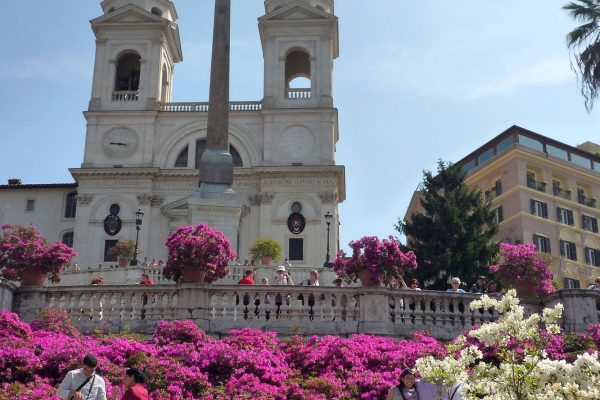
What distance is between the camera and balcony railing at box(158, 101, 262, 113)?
5984cm

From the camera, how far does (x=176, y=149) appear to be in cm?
5912

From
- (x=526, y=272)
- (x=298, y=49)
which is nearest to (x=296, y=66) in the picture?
(x=298, y=49)

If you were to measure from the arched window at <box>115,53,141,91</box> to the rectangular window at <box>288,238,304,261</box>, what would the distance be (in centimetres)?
1714

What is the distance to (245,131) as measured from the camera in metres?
59.2

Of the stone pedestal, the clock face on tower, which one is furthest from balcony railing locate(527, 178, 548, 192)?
the stone pedestal

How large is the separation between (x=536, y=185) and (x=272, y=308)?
4824 cm

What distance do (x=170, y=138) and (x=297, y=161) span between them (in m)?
9.18

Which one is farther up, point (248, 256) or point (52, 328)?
point (248, 256)

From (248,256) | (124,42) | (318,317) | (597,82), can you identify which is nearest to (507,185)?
(248,256)

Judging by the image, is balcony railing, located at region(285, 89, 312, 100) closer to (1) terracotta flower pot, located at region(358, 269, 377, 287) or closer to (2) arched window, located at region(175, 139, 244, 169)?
(2) arched window, located at region(175, 139, 244, 169)

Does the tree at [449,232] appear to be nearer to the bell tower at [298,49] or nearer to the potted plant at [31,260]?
the bell tower at [298,49]

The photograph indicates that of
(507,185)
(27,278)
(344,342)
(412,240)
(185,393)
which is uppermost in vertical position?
(507,185)

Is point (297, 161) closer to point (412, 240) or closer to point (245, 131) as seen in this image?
point (245, 131)

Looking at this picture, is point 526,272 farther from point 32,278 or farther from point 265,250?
point 265,250
